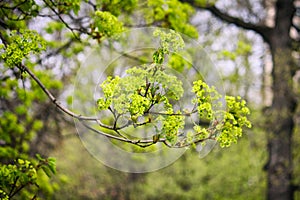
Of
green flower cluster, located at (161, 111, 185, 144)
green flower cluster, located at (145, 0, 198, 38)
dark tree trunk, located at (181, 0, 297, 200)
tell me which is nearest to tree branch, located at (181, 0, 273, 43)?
dark tree trunk, located at (181, 0, 297, 200)

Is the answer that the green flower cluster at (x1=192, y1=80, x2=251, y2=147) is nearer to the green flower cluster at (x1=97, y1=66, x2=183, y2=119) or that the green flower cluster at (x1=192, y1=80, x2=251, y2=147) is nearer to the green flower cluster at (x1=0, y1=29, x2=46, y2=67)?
the green flower cluster at (x1=97, y1=66, x2=183, y2=119)

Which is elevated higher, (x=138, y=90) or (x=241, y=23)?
(x=241, y=23)

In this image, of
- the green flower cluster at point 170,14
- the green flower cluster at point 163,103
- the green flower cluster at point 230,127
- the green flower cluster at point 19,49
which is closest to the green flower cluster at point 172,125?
the green flower cluster at point 163,103

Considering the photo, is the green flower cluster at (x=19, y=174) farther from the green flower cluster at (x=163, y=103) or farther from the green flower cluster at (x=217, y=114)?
the green flower cluster at (x=217, y=114)

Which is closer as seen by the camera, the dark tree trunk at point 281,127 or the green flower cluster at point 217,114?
the green flower cluster at point 217,114

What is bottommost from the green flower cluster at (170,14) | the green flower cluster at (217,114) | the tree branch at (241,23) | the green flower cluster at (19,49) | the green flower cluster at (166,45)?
the green flower cluster at (217,114)

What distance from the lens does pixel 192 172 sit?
8984 millimetres

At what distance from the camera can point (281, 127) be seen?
714cm

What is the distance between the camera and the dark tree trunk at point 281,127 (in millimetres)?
7062

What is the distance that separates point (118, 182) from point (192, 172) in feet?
5.72

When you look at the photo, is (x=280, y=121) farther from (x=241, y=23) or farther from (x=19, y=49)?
(x=19, y=49)

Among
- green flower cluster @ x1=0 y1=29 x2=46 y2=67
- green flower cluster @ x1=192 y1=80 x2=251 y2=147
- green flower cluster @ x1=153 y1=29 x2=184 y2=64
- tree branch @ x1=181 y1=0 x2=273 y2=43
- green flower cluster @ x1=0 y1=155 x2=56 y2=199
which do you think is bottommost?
green flower cluster @ x1=0 y1=155 x2=56 y2=199

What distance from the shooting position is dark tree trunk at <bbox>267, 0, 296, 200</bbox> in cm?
706

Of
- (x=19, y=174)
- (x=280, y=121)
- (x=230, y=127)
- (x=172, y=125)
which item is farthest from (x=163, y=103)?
(x=280, y=121)
